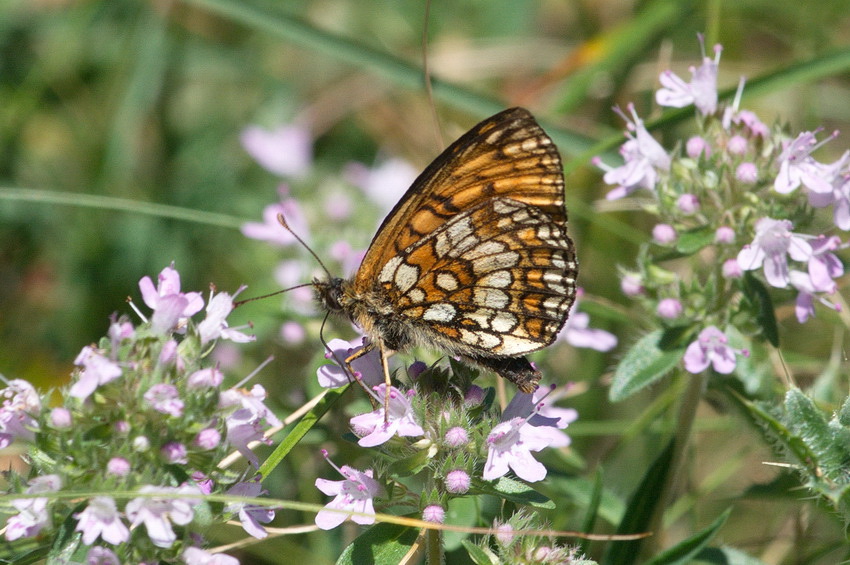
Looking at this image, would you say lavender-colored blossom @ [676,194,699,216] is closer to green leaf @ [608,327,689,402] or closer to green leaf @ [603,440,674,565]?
green leaf @ [608,327,689,402]

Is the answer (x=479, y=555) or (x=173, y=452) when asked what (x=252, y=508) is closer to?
(x=173, y=452)

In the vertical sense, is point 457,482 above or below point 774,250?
below

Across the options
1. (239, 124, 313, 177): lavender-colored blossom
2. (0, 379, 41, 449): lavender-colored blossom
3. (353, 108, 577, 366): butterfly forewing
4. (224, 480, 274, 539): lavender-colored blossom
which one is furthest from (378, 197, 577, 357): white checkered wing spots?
(239, 124, 313, 177): lavender-colored blossom

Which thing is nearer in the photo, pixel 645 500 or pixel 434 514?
pixel 434 514

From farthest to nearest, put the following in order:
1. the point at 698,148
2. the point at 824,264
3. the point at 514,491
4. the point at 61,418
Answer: the point at 698,148, the point at 824,264, the point at 514,491, the point at 61,418

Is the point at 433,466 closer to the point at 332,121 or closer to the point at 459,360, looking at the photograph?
the point at 459,360

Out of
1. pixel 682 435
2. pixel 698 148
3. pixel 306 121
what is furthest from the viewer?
pixel 306 121

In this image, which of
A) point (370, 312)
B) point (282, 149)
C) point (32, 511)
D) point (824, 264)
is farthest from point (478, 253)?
point (282, 149)
